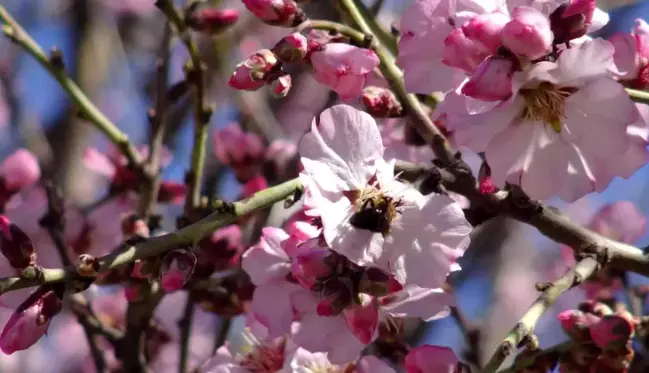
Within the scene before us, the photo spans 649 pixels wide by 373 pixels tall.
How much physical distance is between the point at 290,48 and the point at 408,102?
0.83ft

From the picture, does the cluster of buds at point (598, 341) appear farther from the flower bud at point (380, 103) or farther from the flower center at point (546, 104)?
the flower bud at point (380, 103)

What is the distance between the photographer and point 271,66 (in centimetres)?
109

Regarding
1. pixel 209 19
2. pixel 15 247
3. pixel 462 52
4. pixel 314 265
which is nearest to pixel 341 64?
pixel 462 52

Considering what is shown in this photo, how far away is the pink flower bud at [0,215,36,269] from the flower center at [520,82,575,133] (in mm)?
682

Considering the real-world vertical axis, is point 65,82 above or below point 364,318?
Result: above

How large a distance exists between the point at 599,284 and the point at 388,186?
0.81 metres

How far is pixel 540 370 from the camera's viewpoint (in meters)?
1.17

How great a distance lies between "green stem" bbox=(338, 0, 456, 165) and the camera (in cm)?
125

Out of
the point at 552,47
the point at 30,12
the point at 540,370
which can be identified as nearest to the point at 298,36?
the point at 552,47

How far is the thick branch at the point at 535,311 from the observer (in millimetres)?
947

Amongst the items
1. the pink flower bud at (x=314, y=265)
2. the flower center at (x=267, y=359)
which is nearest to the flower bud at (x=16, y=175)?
the flower center at (x=267, y=359)

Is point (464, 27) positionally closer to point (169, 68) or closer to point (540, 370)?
point (540, 370)

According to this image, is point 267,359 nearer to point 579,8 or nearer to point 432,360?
point 432,360

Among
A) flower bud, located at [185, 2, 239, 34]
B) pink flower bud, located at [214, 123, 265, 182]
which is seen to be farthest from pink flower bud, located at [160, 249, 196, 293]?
pink flower bud, located at [214, 123, 265, 182]
